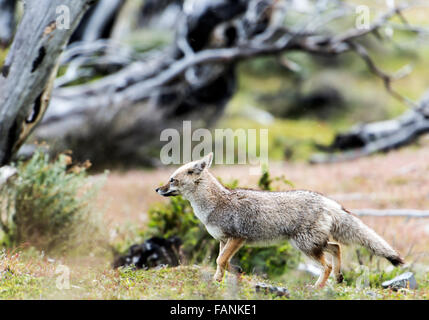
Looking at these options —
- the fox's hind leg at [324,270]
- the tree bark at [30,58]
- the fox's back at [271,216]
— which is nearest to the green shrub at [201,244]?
the fox's back at [271,216]

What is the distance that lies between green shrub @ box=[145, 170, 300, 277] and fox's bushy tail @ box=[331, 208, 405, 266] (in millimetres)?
1968

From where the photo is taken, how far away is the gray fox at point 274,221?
5.04 m

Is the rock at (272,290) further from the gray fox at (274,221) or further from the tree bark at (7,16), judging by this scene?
the tree bark at (7,16)

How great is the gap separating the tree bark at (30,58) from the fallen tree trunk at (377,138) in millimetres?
11704

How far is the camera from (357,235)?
5219 mm

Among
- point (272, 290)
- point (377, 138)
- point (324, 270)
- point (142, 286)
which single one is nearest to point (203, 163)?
point (142, 286)

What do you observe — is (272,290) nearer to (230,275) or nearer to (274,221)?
(230,275)

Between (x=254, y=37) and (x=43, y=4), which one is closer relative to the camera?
(x=43, y=4)

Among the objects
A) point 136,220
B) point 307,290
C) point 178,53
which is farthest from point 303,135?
point 307,290

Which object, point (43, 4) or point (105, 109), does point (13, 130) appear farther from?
point (105, 109)

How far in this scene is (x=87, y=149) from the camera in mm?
14766

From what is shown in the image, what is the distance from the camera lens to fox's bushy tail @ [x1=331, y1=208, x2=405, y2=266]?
16.9ft

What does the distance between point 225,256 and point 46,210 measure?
3.62 meters

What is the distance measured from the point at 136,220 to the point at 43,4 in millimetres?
4523
